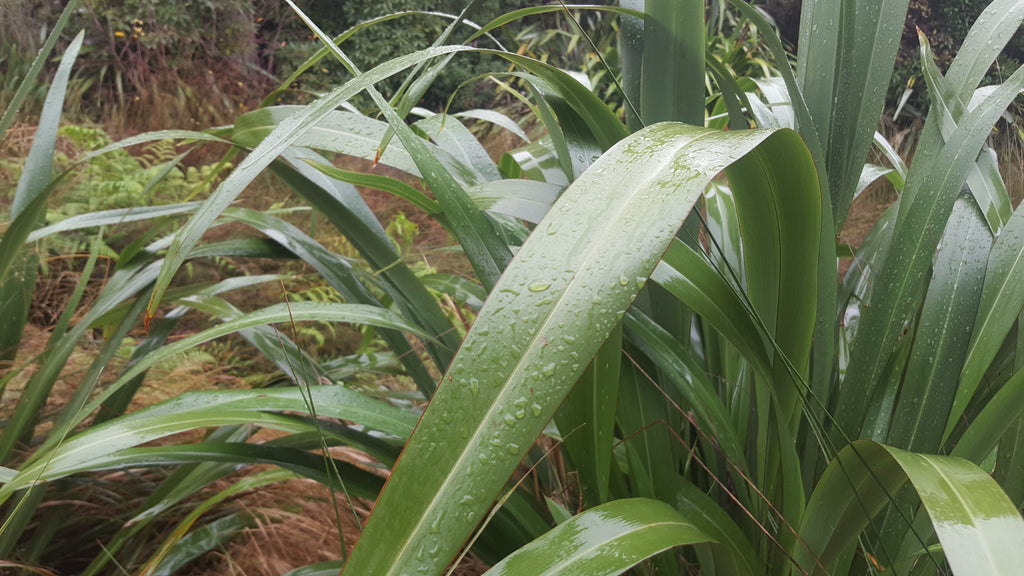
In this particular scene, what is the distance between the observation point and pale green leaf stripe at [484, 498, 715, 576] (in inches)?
11.3

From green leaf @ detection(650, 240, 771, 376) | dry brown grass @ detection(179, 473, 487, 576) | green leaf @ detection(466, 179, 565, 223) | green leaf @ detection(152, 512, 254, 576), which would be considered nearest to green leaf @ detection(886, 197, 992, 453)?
green leaf @ detection(650, 240, 771, 376)

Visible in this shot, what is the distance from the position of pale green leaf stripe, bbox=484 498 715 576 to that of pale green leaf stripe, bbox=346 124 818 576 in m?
0.11

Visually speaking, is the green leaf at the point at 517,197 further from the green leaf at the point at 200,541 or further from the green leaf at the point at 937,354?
the green leaf at the point at 200,541

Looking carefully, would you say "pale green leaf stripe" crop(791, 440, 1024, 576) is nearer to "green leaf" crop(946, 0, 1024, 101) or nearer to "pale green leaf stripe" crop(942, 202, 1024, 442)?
"pale green leaf stripe" crop(942, 202, 1024, 442)

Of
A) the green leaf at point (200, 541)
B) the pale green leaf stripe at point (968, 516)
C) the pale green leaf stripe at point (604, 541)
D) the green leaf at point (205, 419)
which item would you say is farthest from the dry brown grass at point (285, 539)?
the pale green leaf stripe at point (968, 516)

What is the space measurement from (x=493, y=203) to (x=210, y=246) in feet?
1.10

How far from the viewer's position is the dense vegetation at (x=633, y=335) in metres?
0.21

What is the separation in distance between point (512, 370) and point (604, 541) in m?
0.15

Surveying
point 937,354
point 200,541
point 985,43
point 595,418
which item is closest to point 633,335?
point 595,418

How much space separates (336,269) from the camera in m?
0.58

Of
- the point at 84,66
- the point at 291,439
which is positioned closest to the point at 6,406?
the point at 291,439

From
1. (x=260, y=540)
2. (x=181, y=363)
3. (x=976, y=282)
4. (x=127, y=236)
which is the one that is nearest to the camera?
(x=976, y=282)

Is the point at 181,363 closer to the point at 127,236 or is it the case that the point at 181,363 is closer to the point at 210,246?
the point at 210,246

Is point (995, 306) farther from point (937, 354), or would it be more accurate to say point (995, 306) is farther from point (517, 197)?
point (517, 197)
